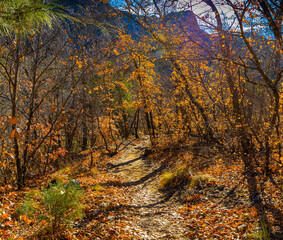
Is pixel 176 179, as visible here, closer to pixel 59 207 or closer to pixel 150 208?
pixel 150 208

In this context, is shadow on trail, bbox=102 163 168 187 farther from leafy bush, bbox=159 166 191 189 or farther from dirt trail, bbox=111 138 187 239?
leafy bush, bbox=159 166 191 189

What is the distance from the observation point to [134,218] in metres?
5.65

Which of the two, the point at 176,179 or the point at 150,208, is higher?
the point at 176,179

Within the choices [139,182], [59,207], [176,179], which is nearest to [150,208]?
[176,179]

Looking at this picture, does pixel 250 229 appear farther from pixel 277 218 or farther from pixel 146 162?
pixel 146 162

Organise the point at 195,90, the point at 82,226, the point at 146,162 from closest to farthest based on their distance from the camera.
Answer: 1. the point at 82,226
2. the point at 195,90
3. the point at 146,162

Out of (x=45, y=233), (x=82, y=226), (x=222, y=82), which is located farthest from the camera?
(x=222, y=82)

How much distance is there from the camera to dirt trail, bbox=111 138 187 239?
4996 millimetres

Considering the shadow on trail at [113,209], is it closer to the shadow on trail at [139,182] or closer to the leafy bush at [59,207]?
the leafy bush at [59,207]

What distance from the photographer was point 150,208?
6344 mm

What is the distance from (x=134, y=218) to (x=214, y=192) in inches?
101

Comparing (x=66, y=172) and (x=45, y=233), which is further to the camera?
(x=66, y=172)

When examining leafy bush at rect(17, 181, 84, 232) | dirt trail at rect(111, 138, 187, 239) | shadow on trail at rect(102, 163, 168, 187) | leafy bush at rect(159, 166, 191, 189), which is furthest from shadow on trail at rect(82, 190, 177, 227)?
shadow on trail at rect(102, 163, 168, 187)

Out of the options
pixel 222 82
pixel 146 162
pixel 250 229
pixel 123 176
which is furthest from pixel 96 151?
pixel 250 229
